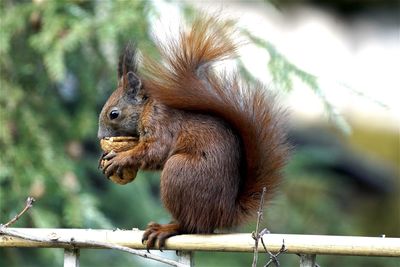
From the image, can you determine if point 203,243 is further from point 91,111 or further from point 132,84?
point 91,111

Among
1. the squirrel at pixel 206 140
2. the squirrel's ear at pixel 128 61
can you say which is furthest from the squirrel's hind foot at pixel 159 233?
the squirrel's ear at pixel 128 61

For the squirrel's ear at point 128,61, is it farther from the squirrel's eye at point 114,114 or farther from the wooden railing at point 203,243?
the wooden railing at point 203,243

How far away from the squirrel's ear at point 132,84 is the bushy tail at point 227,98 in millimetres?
168

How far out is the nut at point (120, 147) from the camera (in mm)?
1927

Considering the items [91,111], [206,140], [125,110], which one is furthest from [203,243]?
[91,111]

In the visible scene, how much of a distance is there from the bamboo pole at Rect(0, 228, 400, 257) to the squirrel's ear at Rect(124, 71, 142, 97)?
18.7 inches

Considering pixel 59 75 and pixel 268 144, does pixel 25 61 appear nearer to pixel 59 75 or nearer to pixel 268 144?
pixel 59 75

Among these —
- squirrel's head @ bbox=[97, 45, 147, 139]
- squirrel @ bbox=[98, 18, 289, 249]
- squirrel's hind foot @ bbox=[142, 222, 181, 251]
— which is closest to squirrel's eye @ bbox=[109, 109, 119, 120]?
squirrel's head @ bbox=[97, 45, 147, 139]

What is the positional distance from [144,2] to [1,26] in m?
0.46

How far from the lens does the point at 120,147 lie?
78.2 inches

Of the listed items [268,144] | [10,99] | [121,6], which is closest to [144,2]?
[121,6]

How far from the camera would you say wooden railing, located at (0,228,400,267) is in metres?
1.49

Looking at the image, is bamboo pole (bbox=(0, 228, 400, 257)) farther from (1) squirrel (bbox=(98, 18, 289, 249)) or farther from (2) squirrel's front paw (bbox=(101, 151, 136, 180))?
(2) squirrel's front paw (bbox=(101, 151, 136, 180))

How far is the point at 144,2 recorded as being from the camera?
2.55 meters
